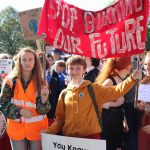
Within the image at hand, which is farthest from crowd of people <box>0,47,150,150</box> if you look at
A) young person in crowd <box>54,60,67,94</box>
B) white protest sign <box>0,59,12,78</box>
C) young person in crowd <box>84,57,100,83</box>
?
young person in crowd <box>54,60,67,94</box>

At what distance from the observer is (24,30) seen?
7.02m

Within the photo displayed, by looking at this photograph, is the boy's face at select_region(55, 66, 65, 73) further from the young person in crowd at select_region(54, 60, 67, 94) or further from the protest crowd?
the protest crowd

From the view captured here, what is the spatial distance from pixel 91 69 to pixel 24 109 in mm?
1848

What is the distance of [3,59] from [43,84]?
1.83 metres

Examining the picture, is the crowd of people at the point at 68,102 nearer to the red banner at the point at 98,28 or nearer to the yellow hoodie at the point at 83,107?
the yellow hoodie at the point at 83,107

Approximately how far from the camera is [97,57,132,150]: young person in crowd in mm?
4621

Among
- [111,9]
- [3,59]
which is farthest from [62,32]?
[3,59]

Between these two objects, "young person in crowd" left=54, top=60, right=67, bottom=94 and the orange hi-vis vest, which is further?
"young person in crowd" left=54, top=60, right=67, bottom=94

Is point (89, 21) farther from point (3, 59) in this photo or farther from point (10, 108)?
point (3, 59)

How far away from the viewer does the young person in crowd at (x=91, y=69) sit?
5719mm

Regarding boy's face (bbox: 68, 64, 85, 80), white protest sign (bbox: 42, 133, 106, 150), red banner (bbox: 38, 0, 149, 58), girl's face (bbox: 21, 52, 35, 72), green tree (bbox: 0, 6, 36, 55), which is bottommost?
white protest sign (bbox: 42, 133, 106, 150)

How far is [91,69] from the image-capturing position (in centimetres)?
579

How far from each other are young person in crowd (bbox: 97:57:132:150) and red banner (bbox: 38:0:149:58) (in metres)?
0.56

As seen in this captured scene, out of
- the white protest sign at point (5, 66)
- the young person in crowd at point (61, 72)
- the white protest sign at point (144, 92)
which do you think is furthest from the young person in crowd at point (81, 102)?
the young person in crowd at point (61, 72)
